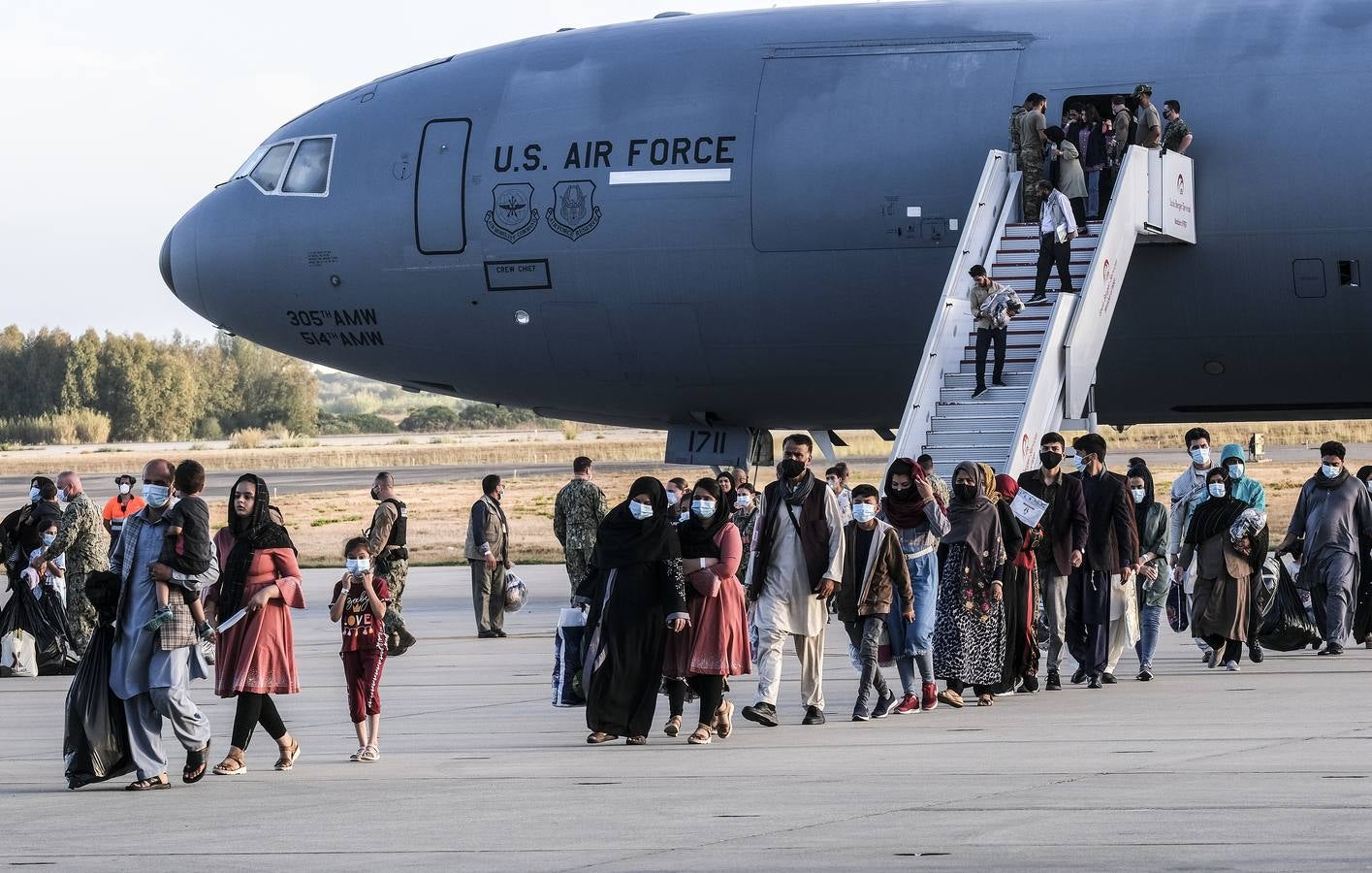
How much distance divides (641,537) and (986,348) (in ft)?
22.2

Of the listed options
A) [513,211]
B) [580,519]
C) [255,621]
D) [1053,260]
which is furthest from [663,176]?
[255,621]

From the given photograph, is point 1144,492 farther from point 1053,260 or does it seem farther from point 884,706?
point 884,706

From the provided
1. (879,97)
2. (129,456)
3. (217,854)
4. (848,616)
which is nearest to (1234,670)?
(848,616)

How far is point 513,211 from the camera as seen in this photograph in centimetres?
2314

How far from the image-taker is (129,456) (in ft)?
300

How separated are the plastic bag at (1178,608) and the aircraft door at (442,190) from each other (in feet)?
28.4

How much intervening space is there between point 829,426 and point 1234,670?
7957 millimetres

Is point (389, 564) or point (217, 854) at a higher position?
point (389, 564)

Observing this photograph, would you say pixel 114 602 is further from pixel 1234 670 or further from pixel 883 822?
pixel 1234 670

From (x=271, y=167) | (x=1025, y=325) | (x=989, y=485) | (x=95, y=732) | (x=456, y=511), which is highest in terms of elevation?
(x=271, y=167)

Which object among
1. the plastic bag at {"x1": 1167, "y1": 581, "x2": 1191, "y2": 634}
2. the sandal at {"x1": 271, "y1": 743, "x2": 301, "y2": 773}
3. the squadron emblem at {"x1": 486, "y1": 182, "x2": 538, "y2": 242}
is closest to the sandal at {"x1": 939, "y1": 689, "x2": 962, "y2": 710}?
the plastic bag at {"x1": 1167, "y1": 581, "x2": 1191, "y2": 634}

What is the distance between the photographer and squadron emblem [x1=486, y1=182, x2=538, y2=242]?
2309 centimetres

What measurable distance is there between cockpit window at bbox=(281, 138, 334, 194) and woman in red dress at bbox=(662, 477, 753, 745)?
36.2 feet

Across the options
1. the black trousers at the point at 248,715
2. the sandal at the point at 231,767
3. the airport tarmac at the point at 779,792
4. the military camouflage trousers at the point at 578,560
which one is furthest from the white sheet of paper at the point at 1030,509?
the military camouflage trousers at the point at 578,560
